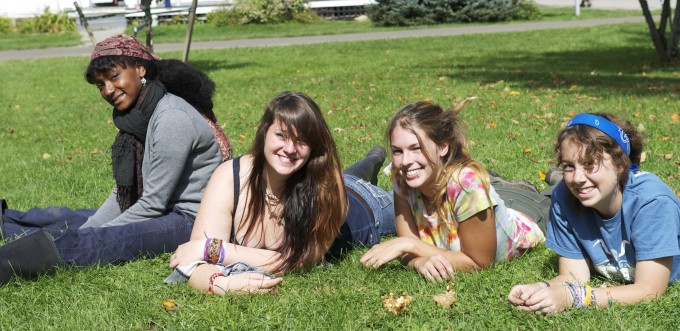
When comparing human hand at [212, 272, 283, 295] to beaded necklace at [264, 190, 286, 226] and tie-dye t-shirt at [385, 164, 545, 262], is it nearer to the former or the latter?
beaded necklace at [264, 190, 286, 226]

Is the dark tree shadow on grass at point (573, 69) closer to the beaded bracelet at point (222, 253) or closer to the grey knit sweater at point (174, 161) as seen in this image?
the grey knit sweater at point (174, 161)

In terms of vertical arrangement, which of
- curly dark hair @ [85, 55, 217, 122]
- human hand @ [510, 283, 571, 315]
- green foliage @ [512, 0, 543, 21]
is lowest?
green foliage @ [512, 0, 543, 21]

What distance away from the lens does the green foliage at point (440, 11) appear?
2542cm

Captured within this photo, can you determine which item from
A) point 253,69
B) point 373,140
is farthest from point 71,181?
point 253,69

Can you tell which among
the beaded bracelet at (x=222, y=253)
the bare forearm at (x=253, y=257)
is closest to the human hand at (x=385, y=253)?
the bare forearm at (x=253, y=257)

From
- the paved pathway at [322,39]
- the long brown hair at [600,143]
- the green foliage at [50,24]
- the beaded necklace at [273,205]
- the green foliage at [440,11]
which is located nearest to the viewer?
the long brown hair at [600,143]

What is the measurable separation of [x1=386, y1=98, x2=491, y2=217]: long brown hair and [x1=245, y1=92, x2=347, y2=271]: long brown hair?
1.15 feet

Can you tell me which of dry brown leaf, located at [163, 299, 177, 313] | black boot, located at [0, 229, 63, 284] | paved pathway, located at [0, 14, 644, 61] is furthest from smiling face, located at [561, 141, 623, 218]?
paved pathway, located at [0, 14, 644, 61]

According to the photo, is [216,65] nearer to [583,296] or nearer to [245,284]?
[245,284]

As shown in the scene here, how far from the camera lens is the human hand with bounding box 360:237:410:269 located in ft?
12.6

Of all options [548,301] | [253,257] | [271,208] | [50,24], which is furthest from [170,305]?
[50,24]

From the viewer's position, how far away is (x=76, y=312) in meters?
3.55

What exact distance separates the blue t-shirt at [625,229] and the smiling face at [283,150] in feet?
3.99

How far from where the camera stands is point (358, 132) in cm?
820
